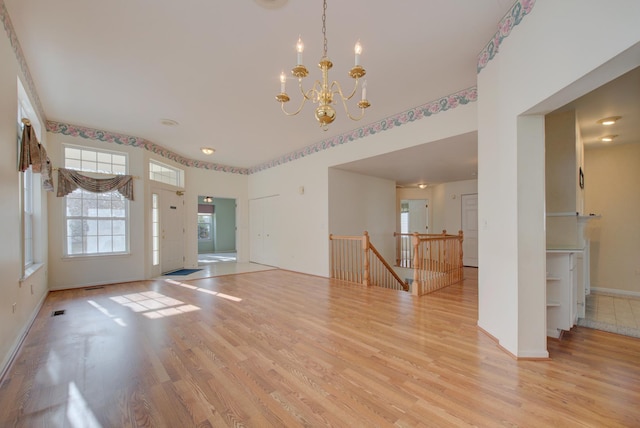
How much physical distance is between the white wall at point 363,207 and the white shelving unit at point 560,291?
3613 mm

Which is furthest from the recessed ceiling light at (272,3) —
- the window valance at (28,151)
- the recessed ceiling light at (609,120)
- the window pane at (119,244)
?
the window pane at (119,244)

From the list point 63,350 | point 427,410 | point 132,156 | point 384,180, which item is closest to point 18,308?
point 63,350

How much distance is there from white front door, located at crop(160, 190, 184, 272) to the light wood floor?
297 cm

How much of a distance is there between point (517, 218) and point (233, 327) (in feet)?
9.78

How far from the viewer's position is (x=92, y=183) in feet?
15.7

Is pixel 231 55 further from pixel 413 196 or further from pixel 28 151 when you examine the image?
pixel 413 196

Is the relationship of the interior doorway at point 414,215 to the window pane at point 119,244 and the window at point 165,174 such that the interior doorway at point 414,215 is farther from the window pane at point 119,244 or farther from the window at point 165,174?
the window pane at point 119,244

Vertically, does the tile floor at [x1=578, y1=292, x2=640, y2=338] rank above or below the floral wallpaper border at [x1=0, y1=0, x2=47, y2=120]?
below

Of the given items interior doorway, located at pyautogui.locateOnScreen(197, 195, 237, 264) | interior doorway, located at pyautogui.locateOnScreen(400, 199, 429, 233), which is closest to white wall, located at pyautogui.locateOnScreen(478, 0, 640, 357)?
interior doorway, located at pyautogui.locateOnScreen(400, 199, 429, 233)

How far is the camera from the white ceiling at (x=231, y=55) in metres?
2.19

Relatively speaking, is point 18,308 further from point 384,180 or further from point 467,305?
point 384,180

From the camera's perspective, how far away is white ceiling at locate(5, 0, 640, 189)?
2.19 meters

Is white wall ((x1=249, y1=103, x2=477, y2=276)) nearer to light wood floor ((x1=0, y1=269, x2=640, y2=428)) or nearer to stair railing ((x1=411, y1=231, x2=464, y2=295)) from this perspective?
stair railing ((x1=411, y1=231, x2=464, y2=295))

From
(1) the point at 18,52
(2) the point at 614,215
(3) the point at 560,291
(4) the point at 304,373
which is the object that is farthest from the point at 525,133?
(1) the point at 18,52
